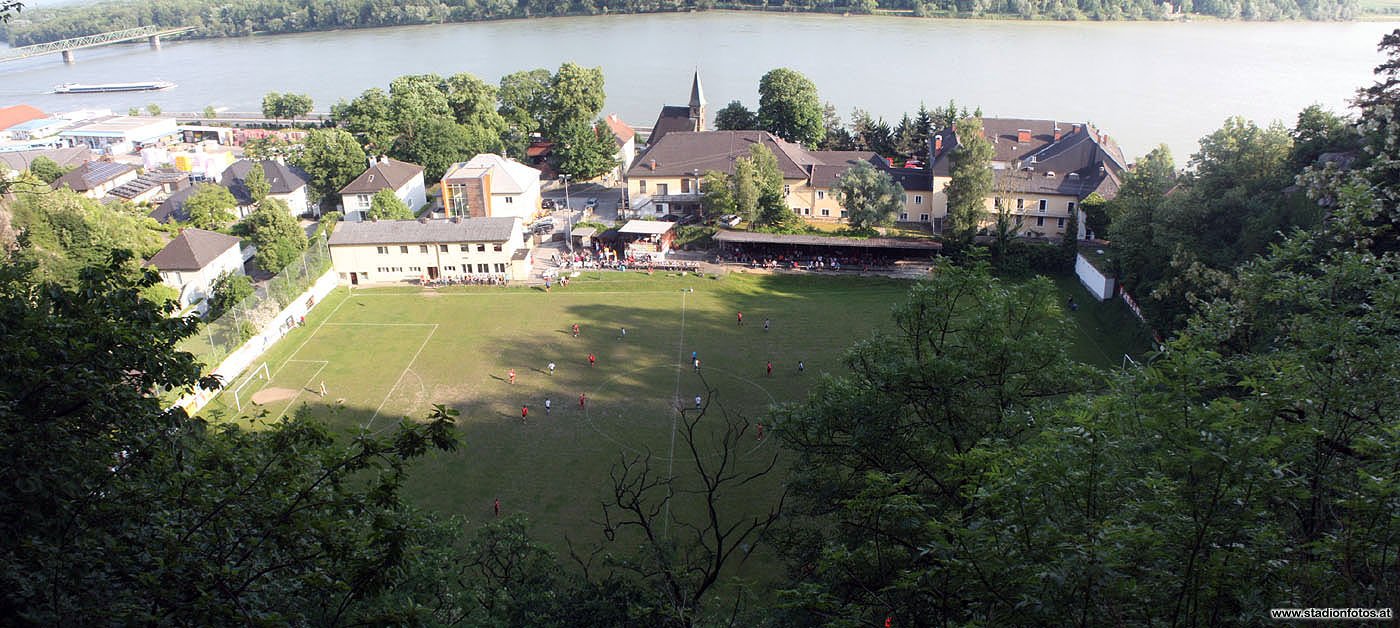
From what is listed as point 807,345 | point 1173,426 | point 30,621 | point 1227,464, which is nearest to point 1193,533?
point 1227,464

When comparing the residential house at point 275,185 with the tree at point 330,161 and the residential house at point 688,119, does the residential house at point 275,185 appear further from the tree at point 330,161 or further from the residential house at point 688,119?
the residential house at point 688,119

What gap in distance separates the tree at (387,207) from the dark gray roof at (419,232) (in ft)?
11.5

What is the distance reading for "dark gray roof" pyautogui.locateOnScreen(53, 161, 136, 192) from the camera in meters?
44.4

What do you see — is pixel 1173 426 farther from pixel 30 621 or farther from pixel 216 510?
pixel 30 621

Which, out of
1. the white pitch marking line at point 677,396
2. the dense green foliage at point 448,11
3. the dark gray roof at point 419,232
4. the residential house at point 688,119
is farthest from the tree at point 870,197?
the dense green foliage at point 448,11

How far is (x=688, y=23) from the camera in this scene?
9825cm

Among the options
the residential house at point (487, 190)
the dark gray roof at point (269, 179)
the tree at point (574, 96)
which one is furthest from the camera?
the tree at point (574, 96)

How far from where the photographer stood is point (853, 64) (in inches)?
2972

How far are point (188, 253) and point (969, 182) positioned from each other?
3137 cm

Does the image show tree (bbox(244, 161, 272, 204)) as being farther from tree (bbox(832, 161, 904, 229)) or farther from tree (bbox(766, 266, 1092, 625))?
tree (bbox(766, 266, 1092, 625))

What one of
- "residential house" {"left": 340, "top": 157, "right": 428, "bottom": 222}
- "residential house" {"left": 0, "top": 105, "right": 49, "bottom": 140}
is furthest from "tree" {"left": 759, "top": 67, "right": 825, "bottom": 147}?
"residential house" {"left": 0, "top": 105, "right": 49, "bottom": 140}

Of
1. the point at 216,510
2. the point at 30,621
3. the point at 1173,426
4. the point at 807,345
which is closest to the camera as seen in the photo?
the point at 30,621

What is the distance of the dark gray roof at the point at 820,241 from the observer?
116 feet

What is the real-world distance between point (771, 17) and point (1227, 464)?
98.2 metres
